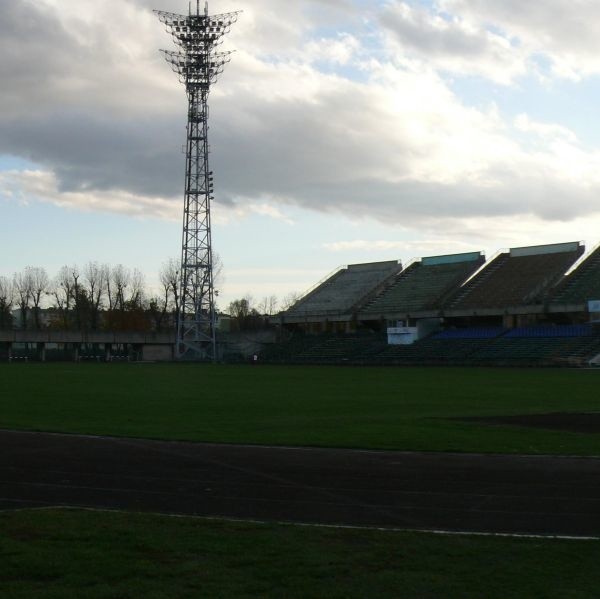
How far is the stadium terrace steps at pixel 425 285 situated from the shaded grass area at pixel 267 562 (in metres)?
86.1

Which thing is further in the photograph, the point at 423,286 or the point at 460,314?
the point at 423,286

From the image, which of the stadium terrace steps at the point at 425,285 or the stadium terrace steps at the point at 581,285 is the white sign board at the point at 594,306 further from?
the stadium terrace steps at the point at 425,285

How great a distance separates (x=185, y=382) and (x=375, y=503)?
4168 cm

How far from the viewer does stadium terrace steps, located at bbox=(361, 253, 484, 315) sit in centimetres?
9912

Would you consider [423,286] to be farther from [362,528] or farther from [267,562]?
[267,562]

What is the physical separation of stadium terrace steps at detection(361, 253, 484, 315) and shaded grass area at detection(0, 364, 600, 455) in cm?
4239

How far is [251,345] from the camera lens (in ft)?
358

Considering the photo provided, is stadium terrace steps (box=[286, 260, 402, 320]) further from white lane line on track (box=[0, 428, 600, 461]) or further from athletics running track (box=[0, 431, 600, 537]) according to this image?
athletics running track (box=[0, 431, 600, 537])

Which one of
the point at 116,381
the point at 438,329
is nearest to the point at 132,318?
the point at 438,329

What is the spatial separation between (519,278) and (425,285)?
12.5m

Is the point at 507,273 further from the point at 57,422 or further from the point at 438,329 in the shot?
the point at 57,422

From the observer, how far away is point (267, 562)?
9859mm

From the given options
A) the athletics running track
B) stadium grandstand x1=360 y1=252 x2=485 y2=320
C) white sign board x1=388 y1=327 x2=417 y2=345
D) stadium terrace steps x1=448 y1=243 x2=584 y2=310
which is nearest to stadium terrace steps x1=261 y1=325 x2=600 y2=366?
white sign board x1=388 y1=327 x2=417 y2=345

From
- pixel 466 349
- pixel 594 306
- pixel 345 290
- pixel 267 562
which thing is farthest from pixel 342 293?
pixel 267 562
